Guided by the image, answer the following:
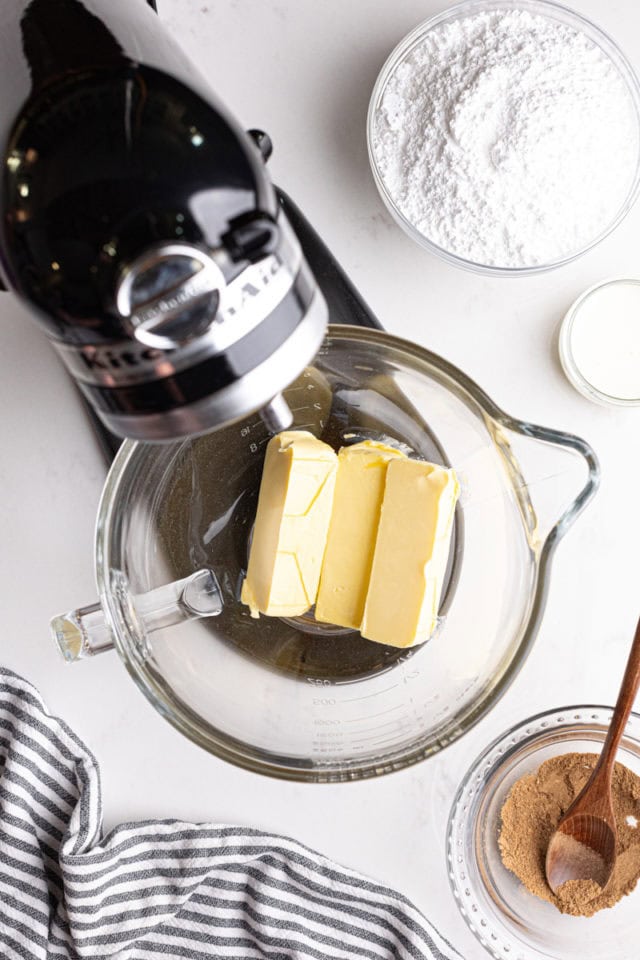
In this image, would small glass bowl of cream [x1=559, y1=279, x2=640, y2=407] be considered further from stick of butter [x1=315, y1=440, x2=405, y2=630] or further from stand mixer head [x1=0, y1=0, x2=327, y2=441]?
stand mixer head [x1=0, y1=0, x2=327, y2=441]

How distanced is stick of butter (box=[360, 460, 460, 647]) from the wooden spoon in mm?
243

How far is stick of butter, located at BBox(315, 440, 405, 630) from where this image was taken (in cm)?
92

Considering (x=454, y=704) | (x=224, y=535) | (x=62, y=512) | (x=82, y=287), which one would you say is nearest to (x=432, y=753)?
(x=454, y=704)

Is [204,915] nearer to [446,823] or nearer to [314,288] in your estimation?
[446,823]

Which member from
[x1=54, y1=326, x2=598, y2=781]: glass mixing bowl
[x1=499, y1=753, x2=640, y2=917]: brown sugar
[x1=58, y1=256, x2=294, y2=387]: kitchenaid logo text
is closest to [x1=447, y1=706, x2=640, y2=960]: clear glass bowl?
[x1=499, y1=753, x2=640, y2=917]: brown sugar

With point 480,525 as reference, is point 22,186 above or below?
above

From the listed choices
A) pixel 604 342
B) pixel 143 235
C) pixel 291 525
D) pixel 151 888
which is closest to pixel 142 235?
pixel 143 235

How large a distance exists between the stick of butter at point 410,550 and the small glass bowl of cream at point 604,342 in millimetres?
223

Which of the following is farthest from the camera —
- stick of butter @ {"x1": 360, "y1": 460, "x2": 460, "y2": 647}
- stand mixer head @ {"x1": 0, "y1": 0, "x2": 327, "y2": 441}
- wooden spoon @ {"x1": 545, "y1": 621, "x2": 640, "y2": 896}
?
wooden spoon @ {"x1": 545, "y1": 621, "x2": 640, "y2": 896}

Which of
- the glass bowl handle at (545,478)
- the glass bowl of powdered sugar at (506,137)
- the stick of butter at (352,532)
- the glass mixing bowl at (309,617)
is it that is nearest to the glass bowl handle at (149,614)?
the glass mixing bowl at (309,617)

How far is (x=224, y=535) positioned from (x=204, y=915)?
0.44m

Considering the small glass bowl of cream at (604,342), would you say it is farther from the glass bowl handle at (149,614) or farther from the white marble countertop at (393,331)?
the glass bowl handle at (149,614)

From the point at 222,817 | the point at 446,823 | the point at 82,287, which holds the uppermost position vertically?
the point at 82,287

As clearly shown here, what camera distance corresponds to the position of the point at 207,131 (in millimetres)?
581
